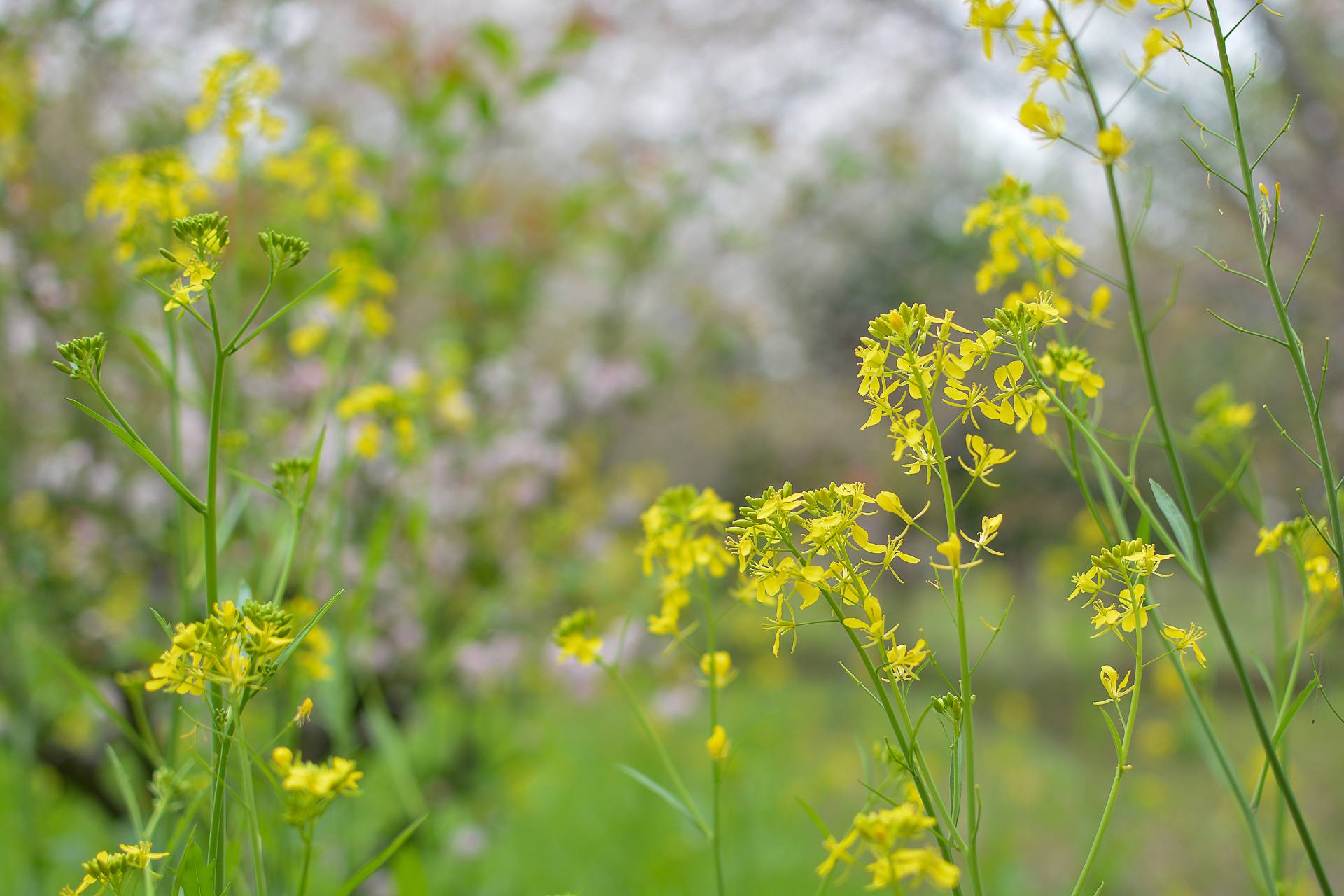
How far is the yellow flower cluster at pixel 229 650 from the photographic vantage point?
534 millimetres

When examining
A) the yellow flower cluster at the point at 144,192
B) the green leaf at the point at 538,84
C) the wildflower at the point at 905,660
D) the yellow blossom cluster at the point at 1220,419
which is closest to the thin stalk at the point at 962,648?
the wildflower at the point at 905,660

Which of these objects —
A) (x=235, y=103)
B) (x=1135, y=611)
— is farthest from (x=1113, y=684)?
(x=235, y=103)

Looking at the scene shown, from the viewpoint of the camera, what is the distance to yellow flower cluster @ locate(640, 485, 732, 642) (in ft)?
2.47

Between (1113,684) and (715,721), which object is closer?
(1113,684)

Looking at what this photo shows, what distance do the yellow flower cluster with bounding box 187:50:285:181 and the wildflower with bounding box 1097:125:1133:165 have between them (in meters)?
1.11

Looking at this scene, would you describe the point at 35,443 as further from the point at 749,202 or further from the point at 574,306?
the point at 749,202

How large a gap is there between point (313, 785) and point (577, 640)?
12.2 inches

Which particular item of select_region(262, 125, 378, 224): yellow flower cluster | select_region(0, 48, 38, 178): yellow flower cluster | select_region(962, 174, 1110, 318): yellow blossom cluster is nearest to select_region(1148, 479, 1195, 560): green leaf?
select_region(962, 174, 1110, 318): yellow blossom cluster

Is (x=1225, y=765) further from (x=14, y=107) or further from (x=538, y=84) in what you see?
(x=14, y=107)

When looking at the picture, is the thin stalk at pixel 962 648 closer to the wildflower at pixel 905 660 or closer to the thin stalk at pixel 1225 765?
the wildflower at pixel 905 660

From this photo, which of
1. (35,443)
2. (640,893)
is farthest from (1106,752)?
(35,443)

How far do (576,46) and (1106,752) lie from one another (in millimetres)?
3093

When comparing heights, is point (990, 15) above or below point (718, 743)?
above

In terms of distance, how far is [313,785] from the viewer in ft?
1.70
